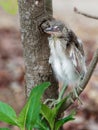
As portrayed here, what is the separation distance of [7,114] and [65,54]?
0.51 ft

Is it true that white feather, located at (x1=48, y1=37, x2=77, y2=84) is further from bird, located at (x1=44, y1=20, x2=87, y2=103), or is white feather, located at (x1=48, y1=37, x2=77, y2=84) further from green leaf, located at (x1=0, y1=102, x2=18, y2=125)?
green leaf, located at (x1=0, y1=102, x2=18, y2=125)

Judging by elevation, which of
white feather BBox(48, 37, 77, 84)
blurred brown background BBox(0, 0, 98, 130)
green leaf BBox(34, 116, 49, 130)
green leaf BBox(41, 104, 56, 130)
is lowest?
blurred brown background BBox(0, 0, 98, 130)

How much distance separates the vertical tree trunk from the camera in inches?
46.3

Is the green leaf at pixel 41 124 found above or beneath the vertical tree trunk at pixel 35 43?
beneath

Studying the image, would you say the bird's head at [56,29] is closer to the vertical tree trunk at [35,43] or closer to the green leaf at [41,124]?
the vertical tree trunk at [35,43]

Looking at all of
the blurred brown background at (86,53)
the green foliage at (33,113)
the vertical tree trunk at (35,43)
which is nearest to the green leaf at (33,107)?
Answer: the green foliage at (33,113)

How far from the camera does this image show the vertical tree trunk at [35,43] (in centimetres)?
117

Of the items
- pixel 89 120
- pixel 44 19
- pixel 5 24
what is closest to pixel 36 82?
pixel 44 19

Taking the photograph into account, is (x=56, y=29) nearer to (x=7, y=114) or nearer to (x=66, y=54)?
(x=66, y=54)

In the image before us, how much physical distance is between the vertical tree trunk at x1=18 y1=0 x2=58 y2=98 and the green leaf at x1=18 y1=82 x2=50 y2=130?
0.13m

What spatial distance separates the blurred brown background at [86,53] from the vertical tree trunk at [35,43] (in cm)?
79

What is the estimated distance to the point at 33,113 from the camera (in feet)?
3.58

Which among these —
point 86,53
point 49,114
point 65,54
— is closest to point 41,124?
point 49,114

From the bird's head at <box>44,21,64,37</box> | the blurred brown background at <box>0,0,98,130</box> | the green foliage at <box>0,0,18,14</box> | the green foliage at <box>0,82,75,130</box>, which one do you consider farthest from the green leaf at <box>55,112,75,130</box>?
the blurred brown background at <box>0,0,98,130</box>
